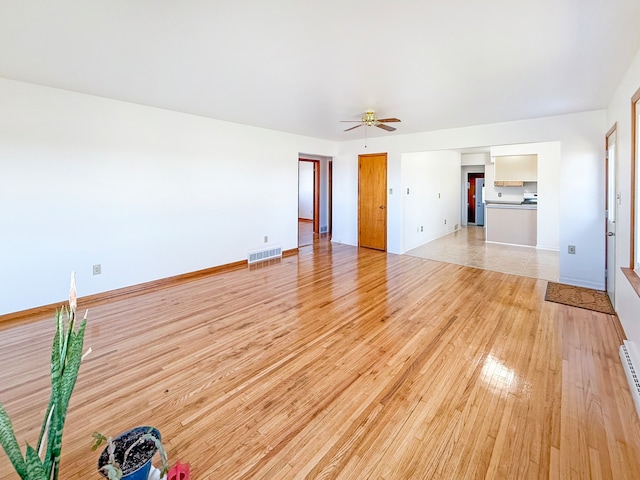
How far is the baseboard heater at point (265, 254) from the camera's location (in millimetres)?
5904

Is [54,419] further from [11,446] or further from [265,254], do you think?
[265,254]

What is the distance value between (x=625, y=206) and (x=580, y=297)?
57.9 inches

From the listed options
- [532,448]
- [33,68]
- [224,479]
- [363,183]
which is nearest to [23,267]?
[33,68]

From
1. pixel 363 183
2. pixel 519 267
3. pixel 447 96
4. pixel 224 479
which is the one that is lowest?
pixel 224 479

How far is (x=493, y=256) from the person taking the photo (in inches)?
257

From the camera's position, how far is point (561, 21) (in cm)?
214

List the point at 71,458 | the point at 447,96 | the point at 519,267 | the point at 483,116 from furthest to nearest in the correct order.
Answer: the point at 519,267 < the point at 483,116 < the point at 447,96 < the point at 71,458

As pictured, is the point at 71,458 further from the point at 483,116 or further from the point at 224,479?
the point at 483,116

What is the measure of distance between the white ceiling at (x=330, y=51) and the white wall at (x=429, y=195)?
2.87 m

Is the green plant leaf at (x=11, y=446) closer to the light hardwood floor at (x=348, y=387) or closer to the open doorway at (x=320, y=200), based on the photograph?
the light hardwood floor at (x=348, y=387)

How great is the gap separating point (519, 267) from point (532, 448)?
4598 mm

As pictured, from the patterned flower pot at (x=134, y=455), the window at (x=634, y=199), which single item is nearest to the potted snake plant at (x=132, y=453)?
the patterned flower pot at (x=134, y=455)

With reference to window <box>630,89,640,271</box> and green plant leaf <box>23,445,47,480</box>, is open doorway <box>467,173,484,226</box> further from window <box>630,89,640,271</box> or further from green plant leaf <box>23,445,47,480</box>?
green plant leaf <box>23,445,47,480</box>

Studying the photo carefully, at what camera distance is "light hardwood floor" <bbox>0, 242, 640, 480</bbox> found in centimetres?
166
